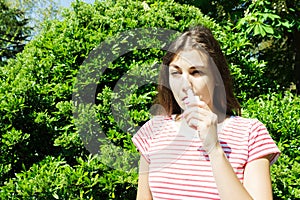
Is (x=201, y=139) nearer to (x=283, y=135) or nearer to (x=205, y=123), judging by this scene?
(x=205, y=123)

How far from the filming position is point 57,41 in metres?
3.52

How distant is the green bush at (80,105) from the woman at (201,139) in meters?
1.08

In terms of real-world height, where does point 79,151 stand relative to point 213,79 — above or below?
below

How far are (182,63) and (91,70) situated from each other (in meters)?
1.56

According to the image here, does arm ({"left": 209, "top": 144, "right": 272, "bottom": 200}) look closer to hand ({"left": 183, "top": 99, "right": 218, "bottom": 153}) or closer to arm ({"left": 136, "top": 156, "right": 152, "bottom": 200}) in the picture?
hand ({"left": 183, "top": 99, "right": 218, "bottom": 153})

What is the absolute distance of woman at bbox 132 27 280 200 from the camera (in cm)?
144

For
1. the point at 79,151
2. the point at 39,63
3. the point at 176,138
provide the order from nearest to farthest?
the point at 176,138 < the point at 79,151 < the point at 39,63

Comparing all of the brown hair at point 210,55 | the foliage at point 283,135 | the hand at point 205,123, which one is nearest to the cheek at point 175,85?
the brown hair at point 210,55

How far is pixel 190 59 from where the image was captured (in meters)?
1.77

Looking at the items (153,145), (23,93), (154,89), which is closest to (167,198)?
(153,145)

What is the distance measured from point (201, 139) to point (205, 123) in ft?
0.19

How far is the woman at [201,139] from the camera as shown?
1.44 metres

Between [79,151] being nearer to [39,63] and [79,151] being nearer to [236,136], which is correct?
[39,63]

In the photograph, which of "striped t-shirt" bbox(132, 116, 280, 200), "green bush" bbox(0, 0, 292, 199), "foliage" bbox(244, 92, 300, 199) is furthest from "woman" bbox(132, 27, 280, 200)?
"foliage" bbox(244, 92, 300, 199)
